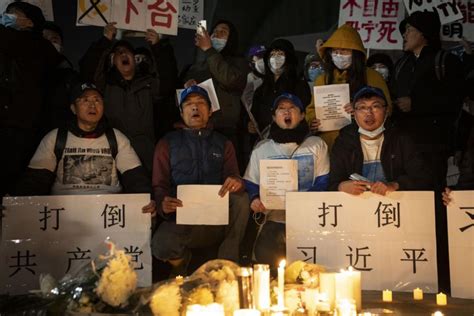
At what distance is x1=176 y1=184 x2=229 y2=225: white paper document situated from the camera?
5.09 m

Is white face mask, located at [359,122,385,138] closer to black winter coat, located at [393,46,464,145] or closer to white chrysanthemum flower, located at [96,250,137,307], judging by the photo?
black winter coat, located at [393,46,464,145]

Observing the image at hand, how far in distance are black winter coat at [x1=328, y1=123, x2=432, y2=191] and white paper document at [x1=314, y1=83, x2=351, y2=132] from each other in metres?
0.35

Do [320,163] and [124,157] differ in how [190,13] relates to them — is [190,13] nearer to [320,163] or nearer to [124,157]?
[124,157]

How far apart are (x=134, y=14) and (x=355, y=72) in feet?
8.04

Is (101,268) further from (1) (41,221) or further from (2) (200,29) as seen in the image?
(2) (200,29)

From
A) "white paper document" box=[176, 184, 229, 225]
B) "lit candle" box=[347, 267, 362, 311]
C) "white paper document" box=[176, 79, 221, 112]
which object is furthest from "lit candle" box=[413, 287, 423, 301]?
"white paper document" box=[176, 79, 221, 112]

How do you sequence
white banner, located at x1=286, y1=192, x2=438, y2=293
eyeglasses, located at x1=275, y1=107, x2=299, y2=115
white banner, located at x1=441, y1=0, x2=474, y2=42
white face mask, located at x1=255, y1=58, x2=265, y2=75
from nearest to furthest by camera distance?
white banner, located at x1=286, y1=192, x2=438, y2=293, eyeglasses, located at x1=275, y1=107, x2=299, y2=115, white face mask, located at x1=255, y1=58, x2=265, y2=75, white banner, located at x1=441, y1=0, x2=474, y2=42

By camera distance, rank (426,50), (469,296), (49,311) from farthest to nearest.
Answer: (426,50) < (469,296) < (49,311)

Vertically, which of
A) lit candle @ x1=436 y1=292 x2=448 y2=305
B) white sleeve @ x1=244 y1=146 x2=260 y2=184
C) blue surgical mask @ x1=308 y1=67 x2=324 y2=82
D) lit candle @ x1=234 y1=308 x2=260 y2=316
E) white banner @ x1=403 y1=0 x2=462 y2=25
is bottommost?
lit candle @ x1=436 y1=292 x2=448 y2=305

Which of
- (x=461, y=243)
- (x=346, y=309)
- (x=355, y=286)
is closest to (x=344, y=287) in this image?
(x=355, y=286)

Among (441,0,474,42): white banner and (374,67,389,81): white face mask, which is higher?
(441,0,474,42): white banner

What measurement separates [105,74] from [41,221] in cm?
174

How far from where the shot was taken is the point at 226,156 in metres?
5.42

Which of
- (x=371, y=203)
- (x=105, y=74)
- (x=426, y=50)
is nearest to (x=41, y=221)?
(x=105, y=74)
